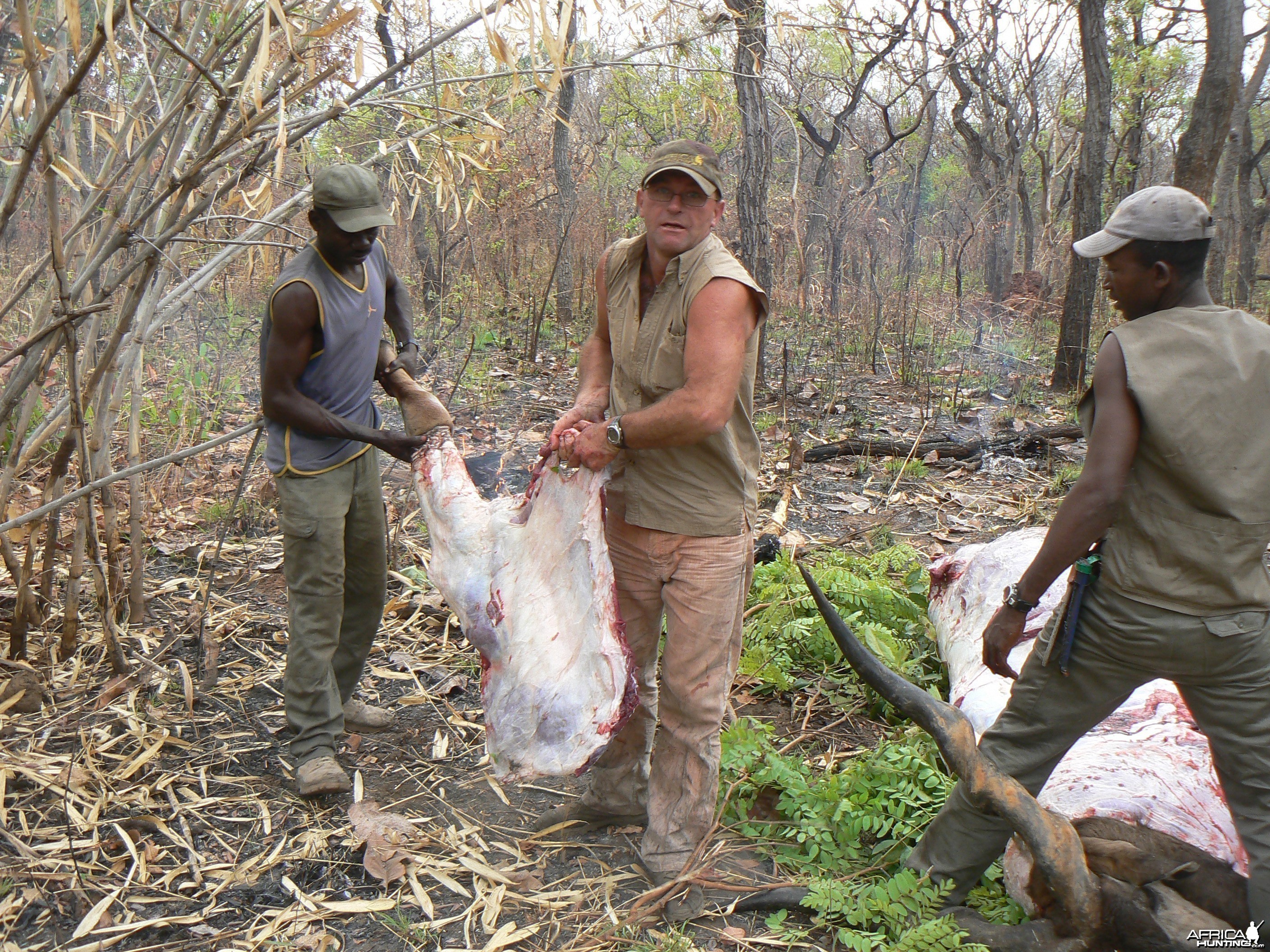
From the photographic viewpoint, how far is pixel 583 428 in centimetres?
276

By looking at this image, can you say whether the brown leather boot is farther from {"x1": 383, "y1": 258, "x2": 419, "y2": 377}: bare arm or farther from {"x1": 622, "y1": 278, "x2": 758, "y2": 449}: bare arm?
{"x1": 622, "y1": 278, "x2": 758, "y2": 449}: bare arm

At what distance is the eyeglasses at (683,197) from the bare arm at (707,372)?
26 cm

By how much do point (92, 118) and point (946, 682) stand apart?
384 centimetres

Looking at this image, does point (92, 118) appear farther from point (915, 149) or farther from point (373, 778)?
point (915, 149)

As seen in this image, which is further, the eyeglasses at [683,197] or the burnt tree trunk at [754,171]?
the burnt tree trunk at [754,171]

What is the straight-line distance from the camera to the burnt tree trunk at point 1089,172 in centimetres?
945

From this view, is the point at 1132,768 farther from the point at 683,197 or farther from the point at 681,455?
the point at 683,197

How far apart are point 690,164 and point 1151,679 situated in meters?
1.83

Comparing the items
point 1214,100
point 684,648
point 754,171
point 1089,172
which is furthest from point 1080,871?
point 1089,172

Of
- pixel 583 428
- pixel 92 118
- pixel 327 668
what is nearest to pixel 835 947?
pixel 583 428

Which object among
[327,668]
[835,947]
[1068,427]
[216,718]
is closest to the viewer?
[835,947]

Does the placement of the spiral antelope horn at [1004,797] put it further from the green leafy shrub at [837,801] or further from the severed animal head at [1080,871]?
the green leafy shrub at [837,801]

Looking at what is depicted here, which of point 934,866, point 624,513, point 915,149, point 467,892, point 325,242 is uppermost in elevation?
point 915,149

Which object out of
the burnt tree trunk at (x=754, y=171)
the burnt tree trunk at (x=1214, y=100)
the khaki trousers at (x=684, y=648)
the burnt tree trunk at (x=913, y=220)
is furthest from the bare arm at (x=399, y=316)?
the burnt tree trunk at (x=913, y=220)
